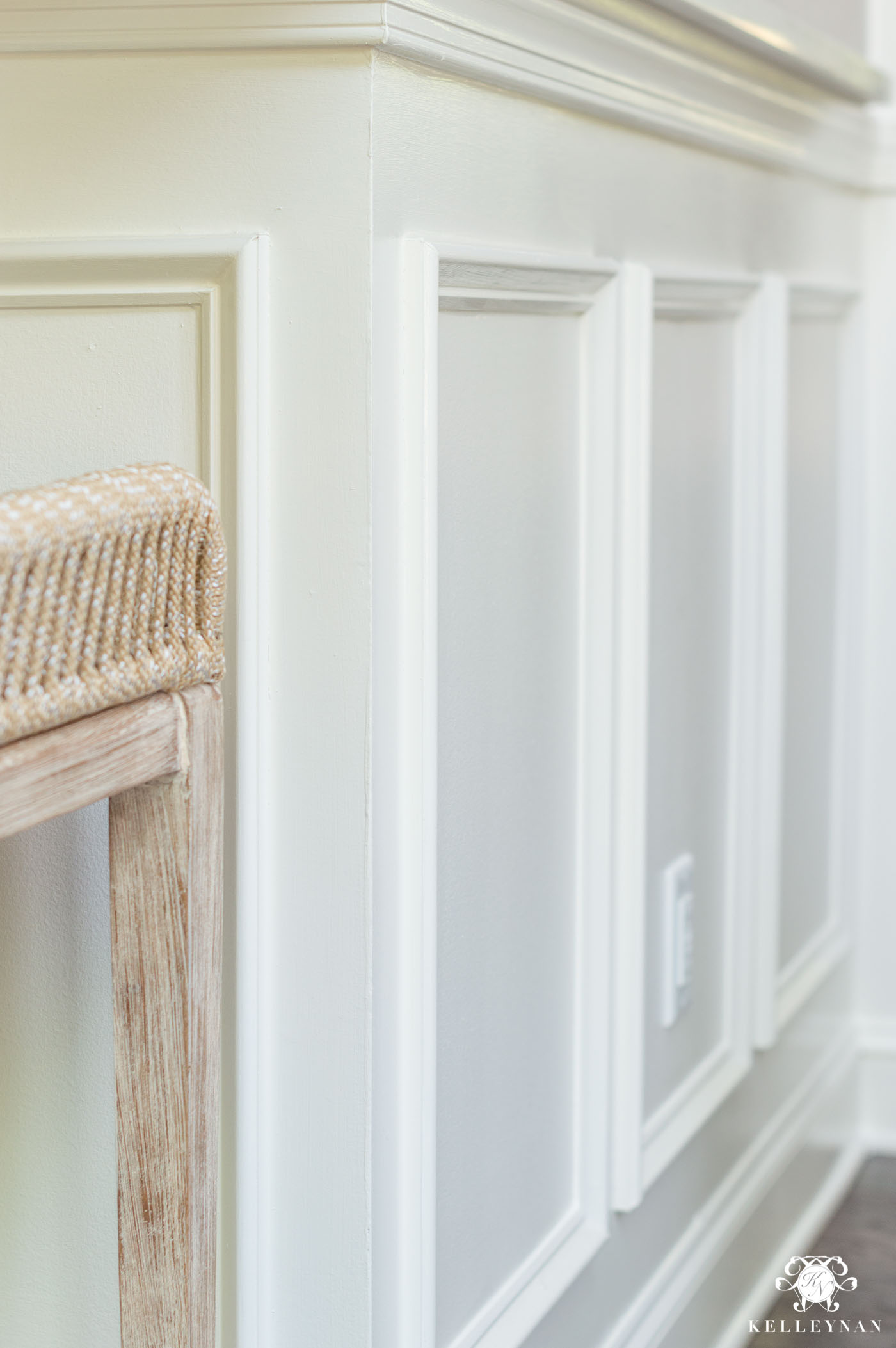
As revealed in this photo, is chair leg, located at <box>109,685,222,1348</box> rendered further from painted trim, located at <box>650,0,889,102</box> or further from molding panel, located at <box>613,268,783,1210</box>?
painted trim, located at <box>650,0,889,102</box>

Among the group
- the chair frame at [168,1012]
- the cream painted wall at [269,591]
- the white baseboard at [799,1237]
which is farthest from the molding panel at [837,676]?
the chair frame at [168,1012]

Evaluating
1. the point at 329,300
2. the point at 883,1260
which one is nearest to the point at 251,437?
the point at 329,300

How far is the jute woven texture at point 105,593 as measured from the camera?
19.8 inches

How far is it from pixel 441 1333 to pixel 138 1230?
27 cm

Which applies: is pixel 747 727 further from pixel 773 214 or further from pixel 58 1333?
pixel 58 1333

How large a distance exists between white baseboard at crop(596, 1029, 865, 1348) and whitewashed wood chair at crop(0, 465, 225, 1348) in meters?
0.54

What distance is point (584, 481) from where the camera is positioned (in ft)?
3.26

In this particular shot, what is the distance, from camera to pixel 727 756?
4.35ft

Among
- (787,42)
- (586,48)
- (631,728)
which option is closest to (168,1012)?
(631,728)

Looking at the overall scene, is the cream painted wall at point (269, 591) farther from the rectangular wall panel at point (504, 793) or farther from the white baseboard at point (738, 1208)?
the white baseboard at point (738, 1208)

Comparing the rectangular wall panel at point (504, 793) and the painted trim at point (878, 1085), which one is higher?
the rectangular wall panel at point (504, 793)

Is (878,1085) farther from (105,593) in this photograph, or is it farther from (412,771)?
(105,593)

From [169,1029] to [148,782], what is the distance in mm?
101

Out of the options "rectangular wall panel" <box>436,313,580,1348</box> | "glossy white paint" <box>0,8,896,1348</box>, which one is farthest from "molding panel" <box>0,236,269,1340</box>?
"rectangular wall panel" <box>436,313,580,1348</box>
